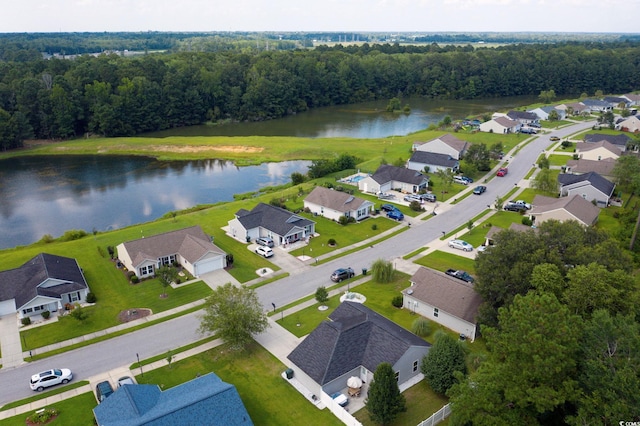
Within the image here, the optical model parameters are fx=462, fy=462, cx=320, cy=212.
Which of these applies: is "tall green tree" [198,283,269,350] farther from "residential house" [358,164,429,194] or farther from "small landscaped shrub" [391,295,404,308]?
"residential house" [358,164,429,194]

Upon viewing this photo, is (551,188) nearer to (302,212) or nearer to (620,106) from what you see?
(302,212)

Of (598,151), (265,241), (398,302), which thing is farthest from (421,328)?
(598,151)

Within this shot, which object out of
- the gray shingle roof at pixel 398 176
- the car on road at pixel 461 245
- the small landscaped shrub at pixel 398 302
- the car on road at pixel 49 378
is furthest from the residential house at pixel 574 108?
the car on road at pixel 49 378

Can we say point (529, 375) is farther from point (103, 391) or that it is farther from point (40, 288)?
point (40, 288)

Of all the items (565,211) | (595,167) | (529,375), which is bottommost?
(595,167)

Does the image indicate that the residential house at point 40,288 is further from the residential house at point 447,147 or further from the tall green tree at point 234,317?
the residential house at point 447,147

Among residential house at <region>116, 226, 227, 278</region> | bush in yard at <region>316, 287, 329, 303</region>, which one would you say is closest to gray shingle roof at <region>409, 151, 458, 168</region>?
residential house at <region>116, 226, 227, 278</region>

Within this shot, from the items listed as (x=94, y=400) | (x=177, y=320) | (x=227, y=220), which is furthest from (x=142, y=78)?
(x=94, y=400)
